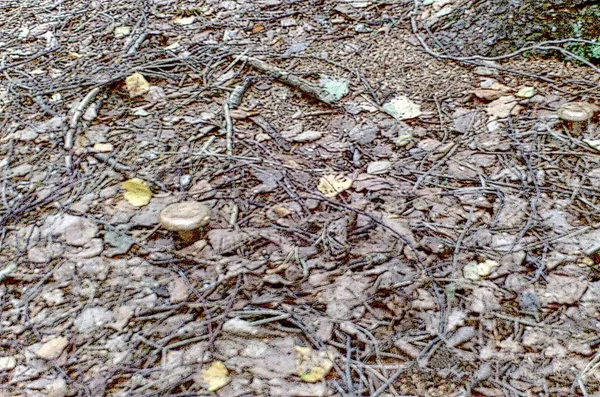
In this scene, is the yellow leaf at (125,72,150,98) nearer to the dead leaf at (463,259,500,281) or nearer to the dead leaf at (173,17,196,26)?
the dead leaf at (173,17,196,26)

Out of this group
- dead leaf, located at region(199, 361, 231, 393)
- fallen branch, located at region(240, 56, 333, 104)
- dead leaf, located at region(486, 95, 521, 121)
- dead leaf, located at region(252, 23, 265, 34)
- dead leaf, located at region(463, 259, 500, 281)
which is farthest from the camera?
dead leaf, located at region(252, 23, 265, 34)

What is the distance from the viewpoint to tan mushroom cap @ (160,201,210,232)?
7.61ft

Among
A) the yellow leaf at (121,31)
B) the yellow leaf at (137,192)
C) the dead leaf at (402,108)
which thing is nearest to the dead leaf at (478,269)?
the dead leaf at (402,108)

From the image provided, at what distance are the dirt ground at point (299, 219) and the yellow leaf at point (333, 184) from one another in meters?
0.01

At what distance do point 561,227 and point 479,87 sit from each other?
4.17ft

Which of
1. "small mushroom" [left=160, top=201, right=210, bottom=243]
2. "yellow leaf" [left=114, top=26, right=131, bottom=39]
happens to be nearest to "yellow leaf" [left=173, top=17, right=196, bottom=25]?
"yellow leaf" [left=114, top=26, right=131, bottom=39]

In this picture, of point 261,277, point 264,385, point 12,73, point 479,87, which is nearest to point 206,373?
point 264,385

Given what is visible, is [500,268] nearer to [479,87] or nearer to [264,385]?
[264,385]

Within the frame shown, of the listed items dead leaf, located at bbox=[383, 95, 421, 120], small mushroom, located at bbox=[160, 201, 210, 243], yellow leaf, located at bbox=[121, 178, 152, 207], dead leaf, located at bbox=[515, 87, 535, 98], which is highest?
dead leaf, located at bbox=[515, 87, 535, 98]

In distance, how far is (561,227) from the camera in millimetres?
2377

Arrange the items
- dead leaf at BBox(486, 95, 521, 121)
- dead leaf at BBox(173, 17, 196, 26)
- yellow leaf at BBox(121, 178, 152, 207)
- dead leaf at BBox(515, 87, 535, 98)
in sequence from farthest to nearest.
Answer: dead leaf at BBox(173, 17, 196, 26) < dead leaf at BBox(515, 87, 535, 98) < dead leaf at BBox(486, 95, 521, 121) < yellow leaf at BBox(121, 178, 152, 207)

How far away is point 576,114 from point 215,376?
2271mm

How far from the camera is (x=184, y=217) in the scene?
234cm

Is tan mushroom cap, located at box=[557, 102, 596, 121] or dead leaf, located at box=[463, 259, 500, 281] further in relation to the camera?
tan mushroom cap, located at box=[557, 102, 596, 121]
